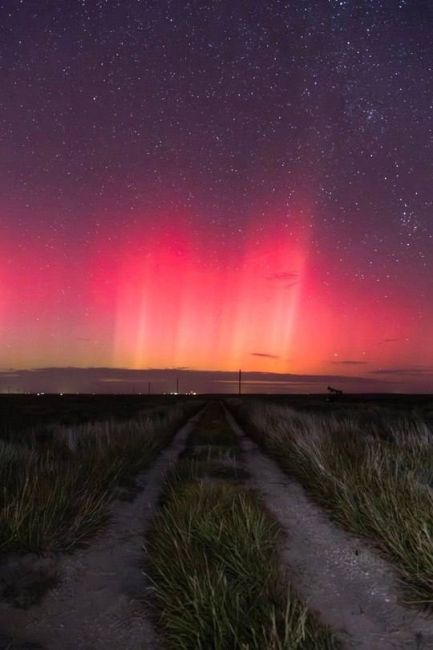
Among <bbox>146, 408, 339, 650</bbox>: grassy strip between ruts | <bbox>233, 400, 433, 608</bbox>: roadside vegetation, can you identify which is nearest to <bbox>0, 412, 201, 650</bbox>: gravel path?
<bbox>146, 408, 339, 650</bbox>: grassy strip between ruts

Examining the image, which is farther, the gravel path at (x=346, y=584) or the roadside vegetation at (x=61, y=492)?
the roadside vegetation at (x=61, y=492)

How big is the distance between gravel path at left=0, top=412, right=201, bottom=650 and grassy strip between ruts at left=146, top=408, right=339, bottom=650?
24cm

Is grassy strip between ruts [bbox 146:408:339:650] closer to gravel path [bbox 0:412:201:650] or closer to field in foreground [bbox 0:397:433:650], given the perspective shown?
field in foreground [bbox 0:397:433:650]

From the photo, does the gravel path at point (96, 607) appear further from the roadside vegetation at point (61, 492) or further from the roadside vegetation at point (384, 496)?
the roadside vegetation at point (384, 496)

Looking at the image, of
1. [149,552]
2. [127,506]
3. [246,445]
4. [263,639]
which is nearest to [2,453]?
[127,506]

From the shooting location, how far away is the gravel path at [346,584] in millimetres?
4766

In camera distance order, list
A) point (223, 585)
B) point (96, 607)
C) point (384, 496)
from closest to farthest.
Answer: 1. point (223, 585)
2. point (96, 607)
3. point (384, 496)

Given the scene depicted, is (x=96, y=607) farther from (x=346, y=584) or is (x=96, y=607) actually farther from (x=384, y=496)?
(x=384, y=496)

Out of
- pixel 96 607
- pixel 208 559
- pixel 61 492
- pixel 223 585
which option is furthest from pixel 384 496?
pixel 61 492

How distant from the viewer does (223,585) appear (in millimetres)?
4820

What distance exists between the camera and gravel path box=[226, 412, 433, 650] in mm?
4766

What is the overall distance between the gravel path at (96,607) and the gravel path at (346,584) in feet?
5.88

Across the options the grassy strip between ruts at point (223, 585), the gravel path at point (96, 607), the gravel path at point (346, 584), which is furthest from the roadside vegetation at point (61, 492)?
the gravel path at point (346, 584)

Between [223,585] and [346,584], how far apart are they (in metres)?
1.92
